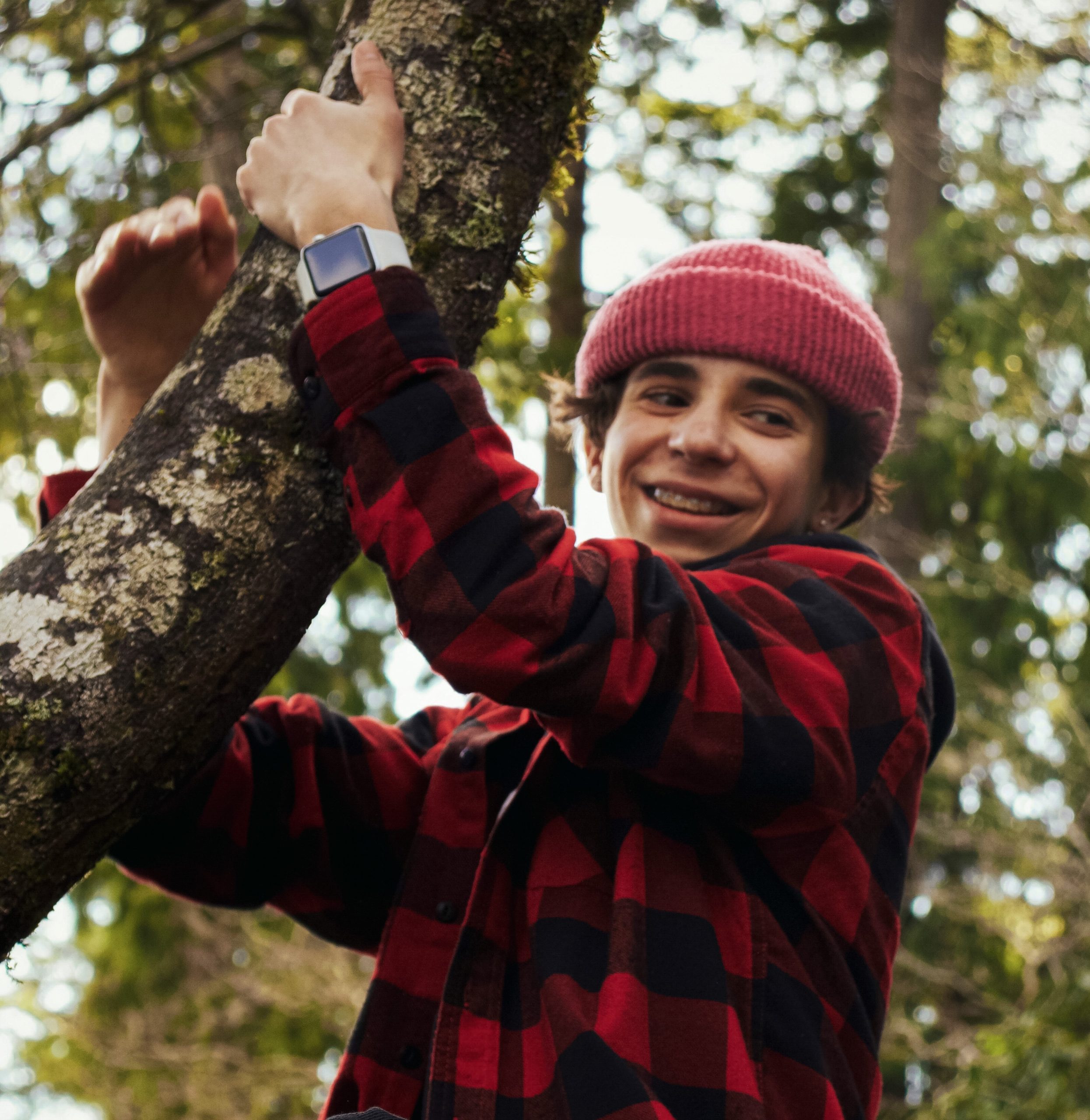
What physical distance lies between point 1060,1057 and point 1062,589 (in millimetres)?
4276

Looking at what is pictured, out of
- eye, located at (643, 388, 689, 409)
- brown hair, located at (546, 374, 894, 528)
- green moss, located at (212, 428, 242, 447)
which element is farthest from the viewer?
brown hair, located at (546, 374, 894, 528)

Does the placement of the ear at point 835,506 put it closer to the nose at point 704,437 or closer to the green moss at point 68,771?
the nose at point 704,437

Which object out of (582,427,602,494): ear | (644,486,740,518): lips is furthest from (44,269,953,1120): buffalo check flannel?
(582,427,602,494): ear

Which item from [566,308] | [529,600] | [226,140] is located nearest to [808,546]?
[529,600]

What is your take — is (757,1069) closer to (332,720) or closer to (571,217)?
(332,720)

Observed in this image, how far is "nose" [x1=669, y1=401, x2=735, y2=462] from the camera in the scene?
202cm

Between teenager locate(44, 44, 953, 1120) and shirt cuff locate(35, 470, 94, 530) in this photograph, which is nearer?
teenager locate(44, 44, 953, 1120)

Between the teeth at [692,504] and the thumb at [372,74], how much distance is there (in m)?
0.85

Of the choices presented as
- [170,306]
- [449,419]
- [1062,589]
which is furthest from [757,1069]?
[1062,589]

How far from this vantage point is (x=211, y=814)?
76.1 inches

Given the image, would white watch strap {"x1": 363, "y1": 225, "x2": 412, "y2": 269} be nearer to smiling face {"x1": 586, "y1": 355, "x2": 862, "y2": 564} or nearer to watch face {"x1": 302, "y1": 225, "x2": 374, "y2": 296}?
watch face {"x1": 302, "y1": 225, "x2": 374, "y2": 296}

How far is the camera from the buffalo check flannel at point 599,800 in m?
1.40

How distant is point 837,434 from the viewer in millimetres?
2252

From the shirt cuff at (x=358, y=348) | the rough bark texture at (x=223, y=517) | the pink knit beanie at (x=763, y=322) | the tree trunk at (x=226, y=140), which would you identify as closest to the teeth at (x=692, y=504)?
the pink knit beanie at (x=763, y=322)
